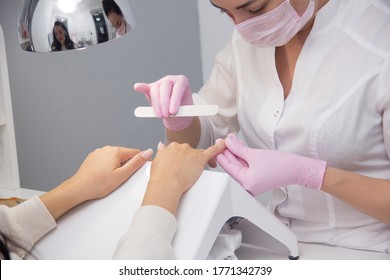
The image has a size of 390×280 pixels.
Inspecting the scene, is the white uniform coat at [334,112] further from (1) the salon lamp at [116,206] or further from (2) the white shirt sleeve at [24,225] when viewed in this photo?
(2) the white shirt sleeve at [24,225]

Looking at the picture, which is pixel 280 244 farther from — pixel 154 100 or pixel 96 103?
pixel 96 103

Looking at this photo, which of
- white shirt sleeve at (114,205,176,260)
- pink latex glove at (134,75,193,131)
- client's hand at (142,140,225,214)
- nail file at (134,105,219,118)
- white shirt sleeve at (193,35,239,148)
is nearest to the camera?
white shirt sleeve at (114,205,176,260)

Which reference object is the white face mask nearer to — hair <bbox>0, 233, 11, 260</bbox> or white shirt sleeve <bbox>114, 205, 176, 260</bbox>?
white shirt sleeve <bbox>114, 205, 176, 260</bbox>

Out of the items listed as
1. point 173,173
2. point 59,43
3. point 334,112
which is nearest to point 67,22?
point 59,43

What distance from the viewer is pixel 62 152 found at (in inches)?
86.3

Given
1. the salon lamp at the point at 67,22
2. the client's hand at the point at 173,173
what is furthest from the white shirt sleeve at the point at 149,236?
the salon lamp at the point at 67,22

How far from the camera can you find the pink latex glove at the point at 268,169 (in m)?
1.14

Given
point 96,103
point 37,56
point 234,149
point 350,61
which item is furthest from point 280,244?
point 37,56

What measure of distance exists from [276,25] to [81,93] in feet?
3.65

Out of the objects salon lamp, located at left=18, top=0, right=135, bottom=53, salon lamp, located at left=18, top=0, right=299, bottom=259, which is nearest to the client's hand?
salon lamp, located at left=18, top=0, right=299, bottom=259

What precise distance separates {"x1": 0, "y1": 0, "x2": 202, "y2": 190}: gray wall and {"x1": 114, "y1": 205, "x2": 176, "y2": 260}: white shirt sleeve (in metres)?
1.27

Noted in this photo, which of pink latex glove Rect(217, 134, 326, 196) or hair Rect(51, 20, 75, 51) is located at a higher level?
hair Rect(51, 20, 75, 51)

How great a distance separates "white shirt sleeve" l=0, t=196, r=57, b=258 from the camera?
3.38 feet

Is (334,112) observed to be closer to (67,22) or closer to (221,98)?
(221,98)
